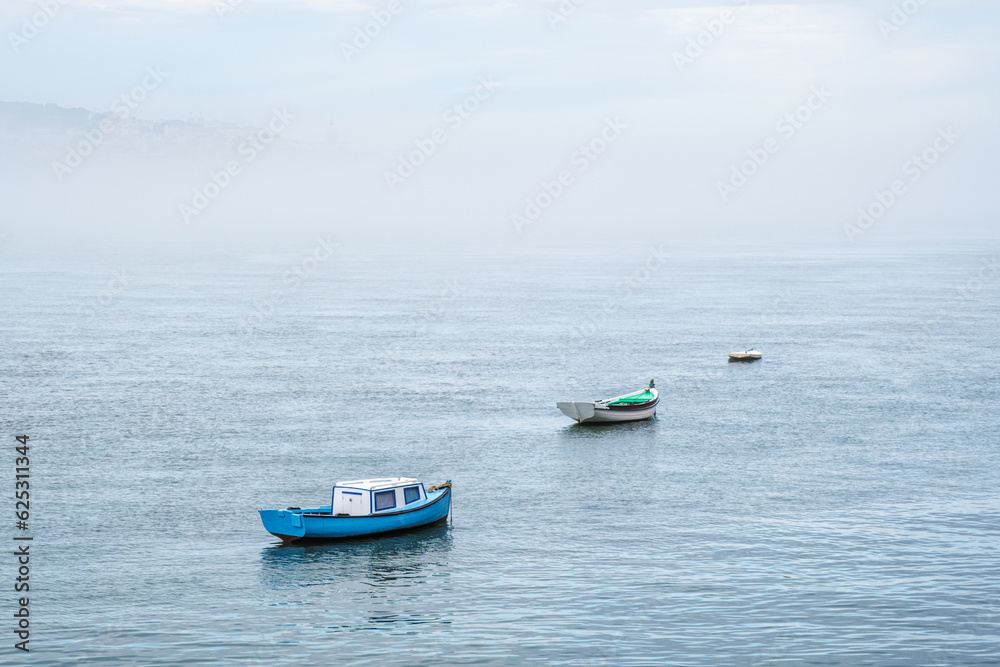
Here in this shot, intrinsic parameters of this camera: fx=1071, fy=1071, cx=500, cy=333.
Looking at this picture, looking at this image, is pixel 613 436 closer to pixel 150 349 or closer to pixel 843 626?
pixel 843 626

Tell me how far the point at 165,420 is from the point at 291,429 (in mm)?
11774

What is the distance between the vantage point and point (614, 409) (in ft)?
311

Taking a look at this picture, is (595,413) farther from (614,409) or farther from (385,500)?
(385,500)

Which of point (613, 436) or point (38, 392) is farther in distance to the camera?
point (38, 392)

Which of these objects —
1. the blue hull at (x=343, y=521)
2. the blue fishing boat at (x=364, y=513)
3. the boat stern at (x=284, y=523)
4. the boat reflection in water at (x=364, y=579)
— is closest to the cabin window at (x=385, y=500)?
the blue fishing boat at (x=364, y=513)

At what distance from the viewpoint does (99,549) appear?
59.6 metres

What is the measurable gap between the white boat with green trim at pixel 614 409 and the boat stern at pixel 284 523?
118ft

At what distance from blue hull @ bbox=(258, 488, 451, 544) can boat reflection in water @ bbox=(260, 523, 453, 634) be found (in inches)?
22.9

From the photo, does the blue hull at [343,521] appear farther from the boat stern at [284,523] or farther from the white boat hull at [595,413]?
the white boat hull at [595,413]

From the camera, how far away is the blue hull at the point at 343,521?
60.6 m

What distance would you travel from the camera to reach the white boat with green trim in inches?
3652

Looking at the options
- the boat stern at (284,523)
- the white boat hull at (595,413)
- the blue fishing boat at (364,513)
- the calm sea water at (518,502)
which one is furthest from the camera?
the white boat hull at (595,413)

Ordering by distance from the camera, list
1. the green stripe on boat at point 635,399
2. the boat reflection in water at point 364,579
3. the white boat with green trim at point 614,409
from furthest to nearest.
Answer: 1. the green stripe on boat at point 635,399
2. the white boat with green trim at point 614,409
3. the boat reflection in water at point 364,579

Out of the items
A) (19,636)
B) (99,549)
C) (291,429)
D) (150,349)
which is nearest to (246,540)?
(99,549)
